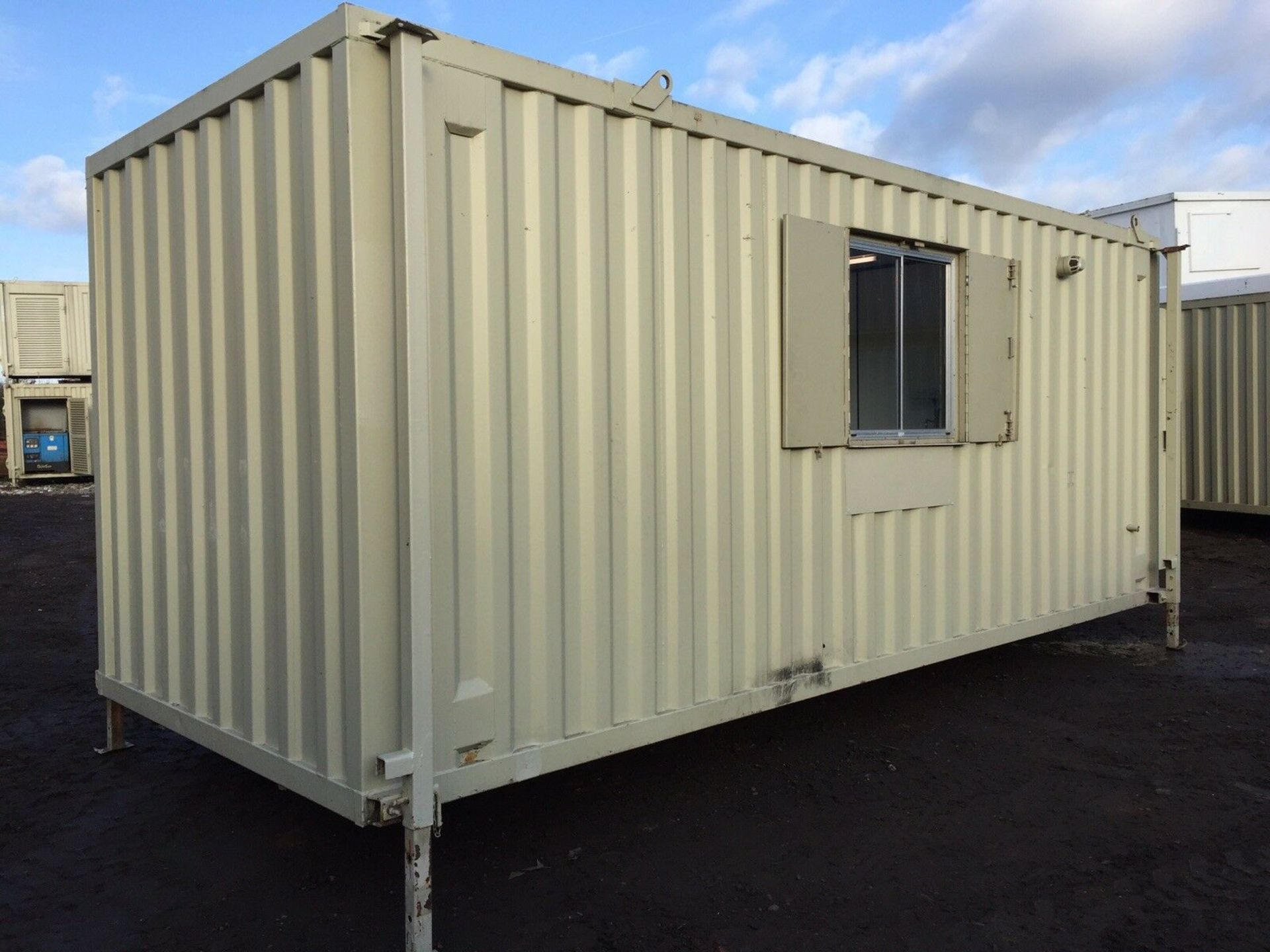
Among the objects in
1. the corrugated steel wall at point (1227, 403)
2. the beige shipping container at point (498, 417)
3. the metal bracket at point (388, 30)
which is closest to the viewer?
the metal bracket at point (388, 30)

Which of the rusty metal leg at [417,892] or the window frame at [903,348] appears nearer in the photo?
the rusty metal leg at [417,892]

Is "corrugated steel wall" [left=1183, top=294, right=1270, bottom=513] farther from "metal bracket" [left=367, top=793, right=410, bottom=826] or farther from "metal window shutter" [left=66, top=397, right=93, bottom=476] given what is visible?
"metal window shutter" [left=66, top=397, right=93, bottom=476]

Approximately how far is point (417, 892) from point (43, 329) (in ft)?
67.6

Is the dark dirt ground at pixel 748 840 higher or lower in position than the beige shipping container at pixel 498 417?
lower

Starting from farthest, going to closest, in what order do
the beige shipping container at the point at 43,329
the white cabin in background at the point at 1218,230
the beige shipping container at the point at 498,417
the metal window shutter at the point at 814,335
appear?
the beige shipping container at the point at 43,329
the white cabin in background at the point at 1218,230
the metal window shutter at the point at 814,335
the beige shipping container at the point at 498,417

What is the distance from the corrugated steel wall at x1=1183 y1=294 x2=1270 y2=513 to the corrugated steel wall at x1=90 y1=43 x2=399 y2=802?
1191 centimetres

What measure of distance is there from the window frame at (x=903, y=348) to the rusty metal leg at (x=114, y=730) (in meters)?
3.67

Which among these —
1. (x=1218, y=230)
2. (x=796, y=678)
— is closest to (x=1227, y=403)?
(x=1218, y=230)

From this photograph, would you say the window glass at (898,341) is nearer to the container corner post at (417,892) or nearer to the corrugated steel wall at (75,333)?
the container corner post at (417,892)

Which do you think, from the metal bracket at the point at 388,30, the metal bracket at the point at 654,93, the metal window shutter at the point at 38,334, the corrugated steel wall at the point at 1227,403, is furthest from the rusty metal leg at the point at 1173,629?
the metal window shutter at the point at 38,334

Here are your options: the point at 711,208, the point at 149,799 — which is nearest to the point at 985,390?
the point at 711,208

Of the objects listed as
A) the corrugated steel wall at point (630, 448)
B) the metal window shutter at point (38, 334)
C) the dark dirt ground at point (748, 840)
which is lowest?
the dark dirt ground at point (748, 840)

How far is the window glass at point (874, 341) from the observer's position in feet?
14.8

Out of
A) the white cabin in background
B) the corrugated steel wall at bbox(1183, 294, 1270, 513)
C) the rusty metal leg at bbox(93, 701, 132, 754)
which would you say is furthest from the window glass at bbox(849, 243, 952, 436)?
the white cabin in background
